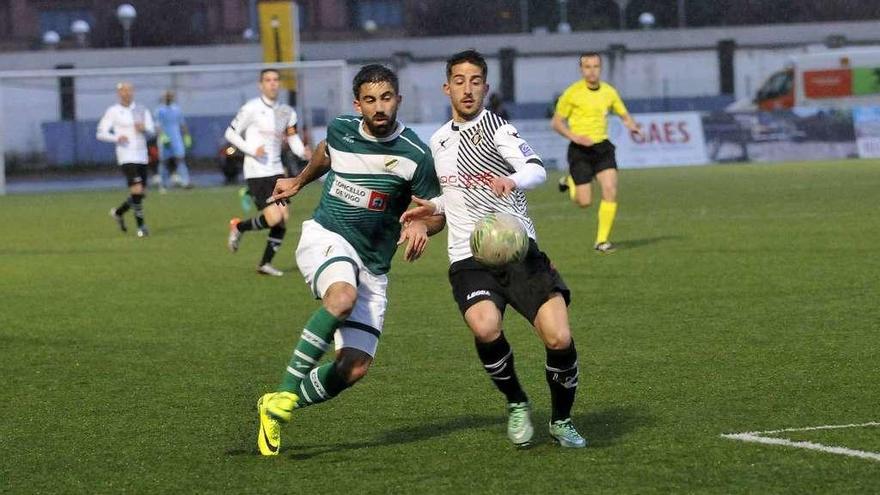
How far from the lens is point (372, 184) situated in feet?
24.5

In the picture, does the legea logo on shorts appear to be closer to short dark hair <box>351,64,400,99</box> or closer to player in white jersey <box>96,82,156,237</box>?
short dark hair <box>351,64,400,99</box>

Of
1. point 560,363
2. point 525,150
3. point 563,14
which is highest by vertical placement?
point 563,14

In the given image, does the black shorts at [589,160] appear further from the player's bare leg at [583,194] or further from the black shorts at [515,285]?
the black shorts at [515,285]

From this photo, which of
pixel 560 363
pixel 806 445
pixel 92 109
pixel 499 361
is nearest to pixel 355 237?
pixel 499 361

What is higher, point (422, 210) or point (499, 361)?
point (422, 210)

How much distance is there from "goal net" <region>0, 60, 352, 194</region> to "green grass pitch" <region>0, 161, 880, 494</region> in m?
27.3

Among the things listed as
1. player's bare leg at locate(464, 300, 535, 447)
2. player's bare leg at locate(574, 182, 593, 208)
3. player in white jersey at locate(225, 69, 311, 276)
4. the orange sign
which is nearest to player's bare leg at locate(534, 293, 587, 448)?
player's bare leg at locate(464, 300, 535, 447)

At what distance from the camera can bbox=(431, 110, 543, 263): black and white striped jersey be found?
738 cm

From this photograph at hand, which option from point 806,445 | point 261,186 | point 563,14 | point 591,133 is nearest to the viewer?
point 806,445

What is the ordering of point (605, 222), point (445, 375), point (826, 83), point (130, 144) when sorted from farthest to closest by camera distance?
1. point (826, 83)
2. point (130, 144)
3. point (605, 222)
4. point (445, 375)

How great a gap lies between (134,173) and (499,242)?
58.1ft

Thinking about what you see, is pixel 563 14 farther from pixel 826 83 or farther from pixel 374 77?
pixel 374 77

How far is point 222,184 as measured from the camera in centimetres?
4256

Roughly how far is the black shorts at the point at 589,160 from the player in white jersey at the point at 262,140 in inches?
119
